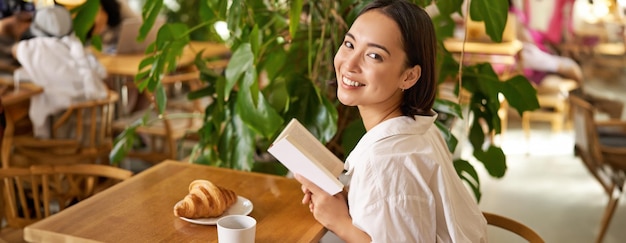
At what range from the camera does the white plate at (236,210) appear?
190 cm

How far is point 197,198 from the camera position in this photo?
1915 millimetres

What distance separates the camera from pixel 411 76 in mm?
1800

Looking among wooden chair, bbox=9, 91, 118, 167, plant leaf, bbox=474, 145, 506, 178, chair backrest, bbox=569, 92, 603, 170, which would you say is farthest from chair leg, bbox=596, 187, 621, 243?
wooden chair, bbox=9, 91, 118, 167

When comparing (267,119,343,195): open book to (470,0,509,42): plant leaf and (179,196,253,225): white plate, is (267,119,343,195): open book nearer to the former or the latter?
(179,196,253,225): white plate

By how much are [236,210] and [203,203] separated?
0.13m

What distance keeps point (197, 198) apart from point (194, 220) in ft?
0.17

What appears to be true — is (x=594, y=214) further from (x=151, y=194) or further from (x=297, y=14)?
(x=151, y=194)

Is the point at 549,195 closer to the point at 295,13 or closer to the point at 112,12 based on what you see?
the point at 295,13

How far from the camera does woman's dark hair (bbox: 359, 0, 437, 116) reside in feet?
5.78

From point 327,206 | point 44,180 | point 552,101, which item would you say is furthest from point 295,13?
point 552,101

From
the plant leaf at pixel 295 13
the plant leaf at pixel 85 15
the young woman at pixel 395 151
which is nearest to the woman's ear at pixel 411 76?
the young woman at pixel 395 151

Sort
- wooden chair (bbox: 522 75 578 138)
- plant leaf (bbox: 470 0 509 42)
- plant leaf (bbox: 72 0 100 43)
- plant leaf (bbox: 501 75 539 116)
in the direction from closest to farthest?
1. plant leaf (bbox: 470 0 509 42)
2. plant leaf (bbox: 501 75 539 116)
3. plant leaf (bbox: 72 0 100 43)
4. wooden chair (bbox: 522 75 578 138)

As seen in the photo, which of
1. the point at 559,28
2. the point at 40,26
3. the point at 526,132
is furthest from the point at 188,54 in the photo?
the point at 559,28

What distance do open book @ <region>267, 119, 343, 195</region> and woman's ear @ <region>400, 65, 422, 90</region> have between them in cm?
26
